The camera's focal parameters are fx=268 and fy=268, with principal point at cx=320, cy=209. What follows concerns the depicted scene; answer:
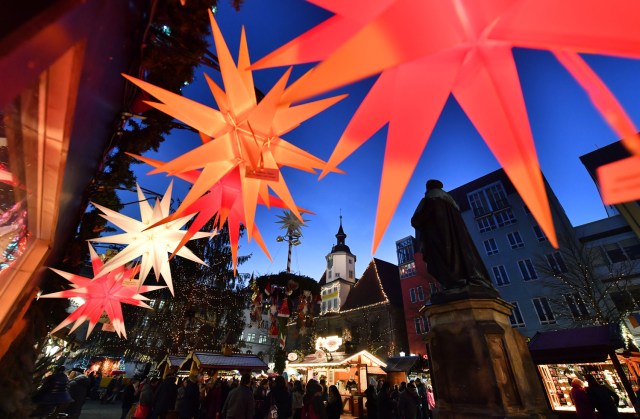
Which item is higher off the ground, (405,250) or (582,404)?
(405,250)

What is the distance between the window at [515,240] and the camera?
24.9 meters

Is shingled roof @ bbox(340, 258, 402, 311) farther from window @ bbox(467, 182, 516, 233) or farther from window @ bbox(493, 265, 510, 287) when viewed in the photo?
window @ bbox(467, 182, 516, 233)

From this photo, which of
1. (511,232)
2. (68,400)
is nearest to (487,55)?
(68,400)

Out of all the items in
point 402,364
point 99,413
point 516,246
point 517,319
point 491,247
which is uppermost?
point 491,247

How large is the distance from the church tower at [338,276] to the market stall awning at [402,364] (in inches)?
826

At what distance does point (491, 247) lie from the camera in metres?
26.6

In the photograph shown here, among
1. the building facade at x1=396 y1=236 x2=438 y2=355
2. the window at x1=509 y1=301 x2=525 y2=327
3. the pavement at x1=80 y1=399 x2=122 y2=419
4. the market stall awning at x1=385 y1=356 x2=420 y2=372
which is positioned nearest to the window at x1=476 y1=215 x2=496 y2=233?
the building facade at x1=396 y1=236 x2=438 y2=355

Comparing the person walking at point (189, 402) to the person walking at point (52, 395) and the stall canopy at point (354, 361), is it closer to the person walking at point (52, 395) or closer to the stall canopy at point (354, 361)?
the person walking at point (52, 395)

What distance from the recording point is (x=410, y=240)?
111 feet

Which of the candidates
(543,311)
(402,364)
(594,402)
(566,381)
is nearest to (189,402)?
(594,402)

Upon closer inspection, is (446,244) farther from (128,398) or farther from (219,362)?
(219,362)

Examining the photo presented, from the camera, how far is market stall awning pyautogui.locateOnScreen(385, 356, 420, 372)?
1647 centimetres

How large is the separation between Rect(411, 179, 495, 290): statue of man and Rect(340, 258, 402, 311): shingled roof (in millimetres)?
29515

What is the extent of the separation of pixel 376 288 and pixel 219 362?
25.0 meters
